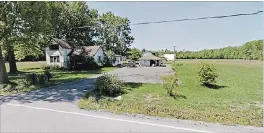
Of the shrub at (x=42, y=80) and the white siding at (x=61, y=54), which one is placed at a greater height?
the white siding at (x=61, y=54)

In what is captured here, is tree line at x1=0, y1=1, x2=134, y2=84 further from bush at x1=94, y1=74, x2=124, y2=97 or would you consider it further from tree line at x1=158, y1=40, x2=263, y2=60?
tree line at x1=158, y1=40, x2=263, y2=60

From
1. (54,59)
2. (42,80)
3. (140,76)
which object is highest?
(54,59)

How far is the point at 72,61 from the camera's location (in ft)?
124

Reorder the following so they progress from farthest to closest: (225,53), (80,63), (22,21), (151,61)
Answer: (225,53)
(151,61)
(80,63)
(22,21)

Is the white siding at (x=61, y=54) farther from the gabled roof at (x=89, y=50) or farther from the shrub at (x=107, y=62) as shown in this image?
the shrub at (x=107, y=62)

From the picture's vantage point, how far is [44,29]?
16.6 metres

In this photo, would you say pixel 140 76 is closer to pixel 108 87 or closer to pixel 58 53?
pixel 108 87

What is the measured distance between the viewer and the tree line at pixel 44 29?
15375mm

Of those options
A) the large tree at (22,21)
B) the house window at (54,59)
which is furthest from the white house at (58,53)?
the large tree at (22,21)

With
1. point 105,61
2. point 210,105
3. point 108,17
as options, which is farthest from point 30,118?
point 108,17

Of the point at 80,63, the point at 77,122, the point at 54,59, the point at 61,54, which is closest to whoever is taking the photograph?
the point at 77,122

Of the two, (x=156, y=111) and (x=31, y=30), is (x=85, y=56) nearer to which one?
(x=31, y=30)

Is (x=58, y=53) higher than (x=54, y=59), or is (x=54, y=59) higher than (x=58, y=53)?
(x=58, y=53)

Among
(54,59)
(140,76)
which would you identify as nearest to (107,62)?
(54,59)
